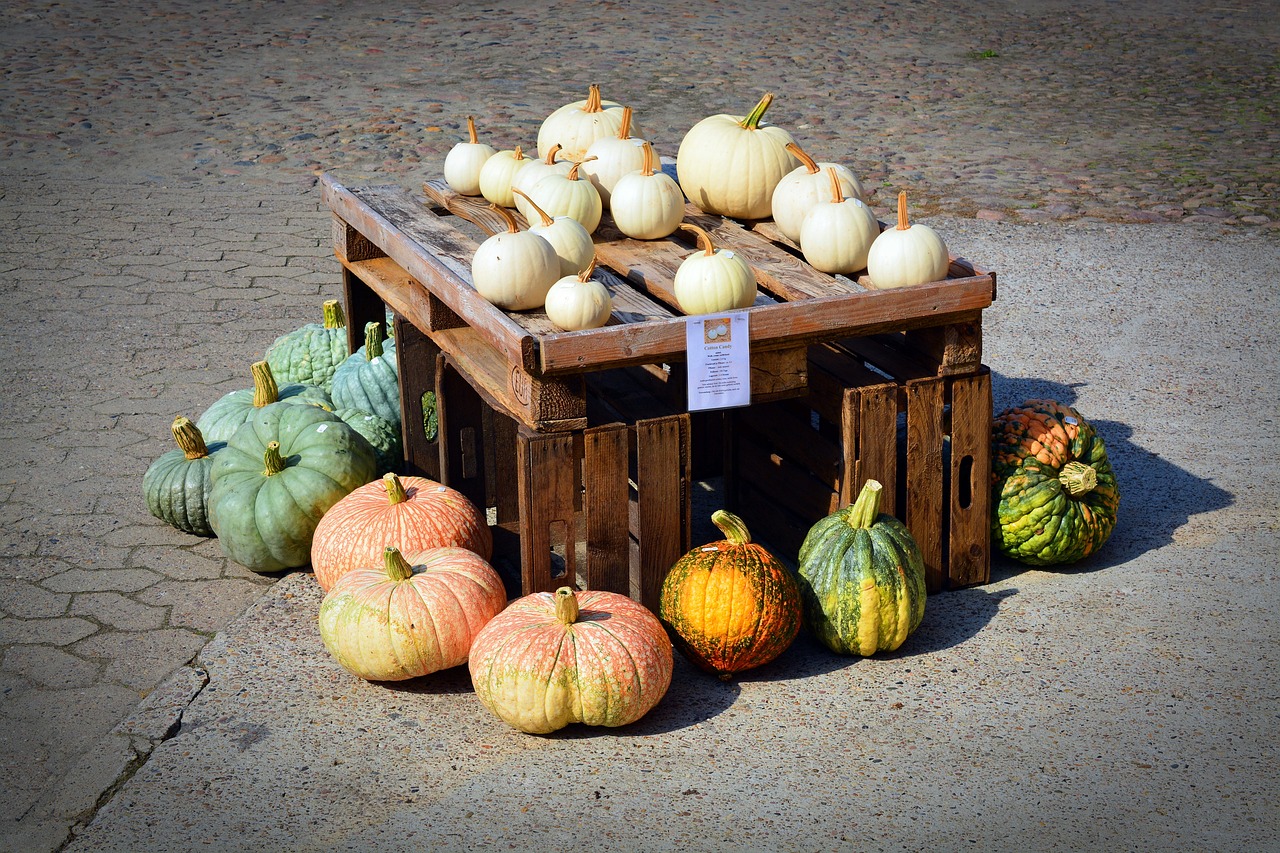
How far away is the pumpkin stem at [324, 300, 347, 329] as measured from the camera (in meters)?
Answer: 5.65

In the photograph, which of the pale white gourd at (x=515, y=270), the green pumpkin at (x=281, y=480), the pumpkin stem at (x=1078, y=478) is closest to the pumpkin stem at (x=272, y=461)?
the green pumpkin at (x=281, y=480)

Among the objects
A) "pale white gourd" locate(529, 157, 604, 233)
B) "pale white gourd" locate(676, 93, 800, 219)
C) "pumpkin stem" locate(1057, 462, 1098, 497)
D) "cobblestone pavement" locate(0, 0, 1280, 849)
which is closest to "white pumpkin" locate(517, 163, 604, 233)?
"pale white gourd" locate(529, 157, 604, 233)

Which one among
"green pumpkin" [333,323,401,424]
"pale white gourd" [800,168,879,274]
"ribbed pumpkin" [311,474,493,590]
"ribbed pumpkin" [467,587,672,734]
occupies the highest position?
"pale white gourd" [800,168,879,274]

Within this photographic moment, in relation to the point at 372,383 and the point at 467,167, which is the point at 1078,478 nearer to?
the point at 467,167

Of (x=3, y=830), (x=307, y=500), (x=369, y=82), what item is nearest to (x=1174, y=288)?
(x=307, y=500)

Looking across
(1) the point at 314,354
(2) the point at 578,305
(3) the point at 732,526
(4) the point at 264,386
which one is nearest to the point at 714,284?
(2) the point at 578,305

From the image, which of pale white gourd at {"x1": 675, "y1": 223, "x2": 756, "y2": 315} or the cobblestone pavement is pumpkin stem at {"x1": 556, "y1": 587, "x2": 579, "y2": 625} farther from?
the cobblestone pavement

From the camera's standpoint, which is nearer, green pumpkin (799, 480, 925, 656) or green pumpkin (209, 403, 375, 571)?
green pumpkin (799, 480, 925, 656)

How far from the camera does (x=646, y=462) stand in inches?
154

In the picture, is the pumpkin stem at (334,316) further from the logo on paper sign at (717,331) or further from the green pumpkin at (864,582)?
the green pumpkin at (864,582)

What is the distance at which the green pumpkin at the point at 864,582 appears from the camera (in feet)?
12.6

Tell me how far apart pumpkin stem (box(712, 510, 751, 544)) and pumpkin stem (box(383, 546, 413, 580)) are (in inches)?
35.6

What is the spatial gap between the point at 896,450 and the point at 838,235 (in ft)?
2.35

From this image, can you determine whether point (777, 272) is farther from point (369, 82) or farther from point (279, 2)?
point (279, 2)
